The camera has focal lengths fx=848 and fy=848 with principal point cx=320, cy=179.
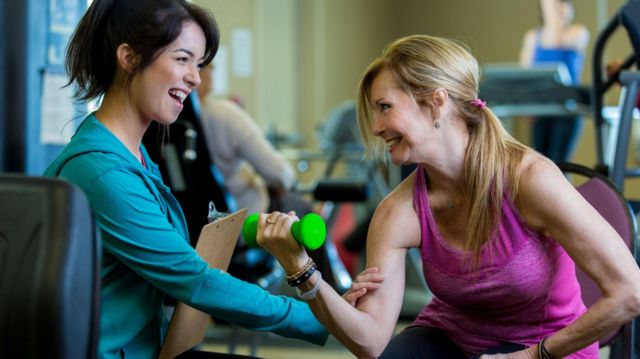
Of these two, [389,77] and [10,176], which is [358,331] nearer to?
[389,77]

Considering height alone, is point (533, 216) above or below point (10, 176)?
below

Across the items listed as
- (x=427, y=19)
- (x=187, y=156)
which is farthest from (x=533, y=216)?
(x=427, y=19)

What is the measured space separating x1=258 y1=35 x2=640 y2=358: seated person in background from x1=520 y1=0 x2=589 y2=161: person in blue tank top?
3239mm

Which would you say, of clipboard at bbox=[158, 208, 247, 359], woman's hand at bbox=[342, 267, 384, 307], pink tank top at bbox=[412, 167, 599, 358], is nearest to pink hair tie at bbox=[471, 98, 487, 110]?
pink tank top at bbox=[412, 167, 599, 358]

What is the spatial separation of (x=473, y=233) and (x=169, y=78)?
58 cm

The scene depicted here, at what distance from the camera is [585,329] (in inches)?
54.4

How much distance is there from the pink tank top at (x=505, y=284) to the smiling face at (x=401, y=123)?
122 mm

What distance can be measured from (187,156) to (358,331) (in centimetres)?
118

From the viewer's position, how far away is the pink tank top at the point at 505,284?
1.45m

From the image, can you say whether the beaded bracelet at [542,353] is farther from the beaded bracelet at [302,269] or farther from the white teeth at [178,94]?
the white teeth at [178,94]

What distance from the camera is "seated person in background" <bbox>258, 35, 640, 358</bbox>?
1.37 metres

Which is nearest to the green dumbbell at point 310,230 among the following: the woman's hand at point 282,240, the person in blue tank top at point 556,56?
the woman's hand at point 282,240

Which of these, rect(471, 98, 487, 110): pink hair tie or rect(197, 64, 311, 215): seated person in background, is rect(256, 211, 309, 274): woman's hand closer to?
rect(471, 98, 487, 110): pink hair tie

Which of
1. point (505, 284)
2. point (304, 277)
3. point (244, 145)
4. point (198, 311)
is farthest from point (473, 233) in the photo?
point (244, 145)
